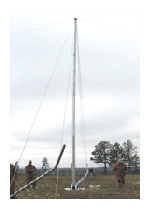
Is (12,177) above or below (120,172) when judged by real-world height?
above

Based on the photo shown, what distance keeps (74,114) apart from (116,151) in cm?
3147

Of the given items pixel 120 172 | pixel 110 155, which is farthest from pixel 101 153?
pixel 120 172

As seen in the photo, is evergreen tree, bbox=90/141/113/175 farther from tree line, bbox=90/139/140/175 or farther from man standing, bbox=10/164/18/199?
man standing, bbox=10/164/18/199

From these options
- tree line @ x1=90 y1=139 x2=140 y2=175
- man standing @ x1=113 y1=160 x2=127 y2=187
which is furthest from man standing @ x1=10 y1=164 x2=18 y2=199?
tree line @ x1=90 y1=139 x2=140 y2=175

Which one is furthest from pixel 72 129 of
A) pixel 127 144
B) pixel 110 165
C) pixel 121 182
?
pixel 127 144

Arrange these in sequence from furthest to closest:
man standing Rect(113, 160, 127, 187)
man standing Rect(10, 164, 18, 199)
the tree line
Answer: the tree line, man standing Rect(113, 160, 127, 187), man standing Rect(10, 164, 18, 199)

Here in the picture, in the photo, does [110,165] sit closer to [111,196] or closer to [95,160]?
[95,160]

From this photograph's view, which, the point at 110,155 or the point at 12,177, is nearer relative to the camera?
the point at 12,177

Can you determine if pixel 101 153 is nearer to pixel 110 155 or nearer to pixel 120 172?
pixel 110 155

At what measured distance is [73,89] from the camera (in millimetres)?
16125

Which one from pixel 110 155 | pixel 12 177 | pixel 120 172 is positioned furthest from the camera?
pixel 110 155

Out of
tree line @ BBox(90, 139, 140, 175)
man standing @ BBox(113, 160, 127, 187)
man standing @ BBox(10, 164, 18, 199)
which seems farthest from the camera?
tree line @ BBox(90, 139, 140, 175)

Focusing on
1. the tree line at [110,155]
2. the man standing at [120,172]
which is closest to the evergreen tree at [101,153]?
the tree line at [110,155]

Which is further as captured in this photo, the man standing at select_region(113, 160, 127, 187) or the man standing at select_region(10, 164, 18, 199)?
the man standing at select_region(113, 160, 127, 187)
